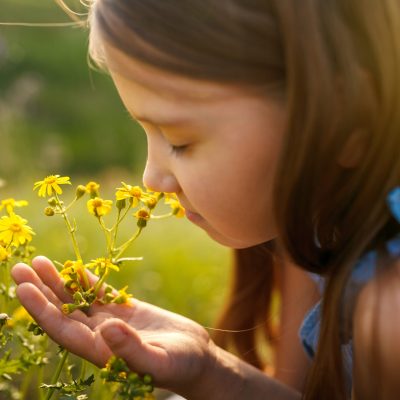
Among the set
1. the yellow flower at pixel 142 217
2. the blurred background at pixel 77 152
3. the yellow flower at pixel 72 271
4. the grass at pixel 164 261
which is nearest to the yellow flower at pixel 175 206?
the yellow flower at pixel 142 217

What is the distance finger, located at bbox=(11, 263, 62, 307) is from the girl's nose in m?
0.28

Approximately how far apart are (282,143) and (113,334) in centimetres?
44

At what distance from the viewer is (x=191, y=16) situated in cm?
150

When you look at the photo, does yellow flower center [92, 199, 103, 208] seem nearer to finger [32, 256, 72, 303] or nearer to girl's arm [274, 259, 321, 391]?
finger [32, 256, 72, 303]

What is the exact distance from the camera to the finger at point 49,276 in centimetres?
173

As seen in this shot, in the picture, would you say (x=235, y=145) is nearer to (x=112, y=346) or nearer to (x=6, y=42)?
(x=112, y=346)

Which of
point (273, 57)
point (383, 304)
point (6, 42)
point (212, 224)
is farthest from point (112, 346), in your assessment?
point (6, 42)

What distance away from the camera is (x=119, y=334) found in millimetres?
1436

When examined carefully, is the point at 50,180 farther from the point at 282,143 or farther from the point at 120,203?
the point at 282,143

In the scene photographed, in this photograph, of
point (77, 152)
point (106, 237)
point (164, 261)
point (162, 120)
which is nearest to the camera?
point (162, 120)

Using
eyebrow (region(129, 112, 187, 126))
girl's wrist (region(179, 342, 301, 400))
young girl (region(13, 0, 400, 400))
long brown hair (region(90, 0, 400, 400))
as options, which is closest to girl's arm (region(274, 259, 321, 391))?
girl's wrist (region(179, 342, 301, 400))

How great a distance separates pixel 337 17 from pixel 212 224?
1.52ft

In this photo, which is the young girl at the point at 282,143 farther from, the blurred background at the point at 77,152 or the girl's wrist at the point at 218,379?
the blurred background at the point at 77,152

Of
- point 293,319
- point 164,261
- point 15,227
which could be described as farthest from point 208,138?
point 164,261
